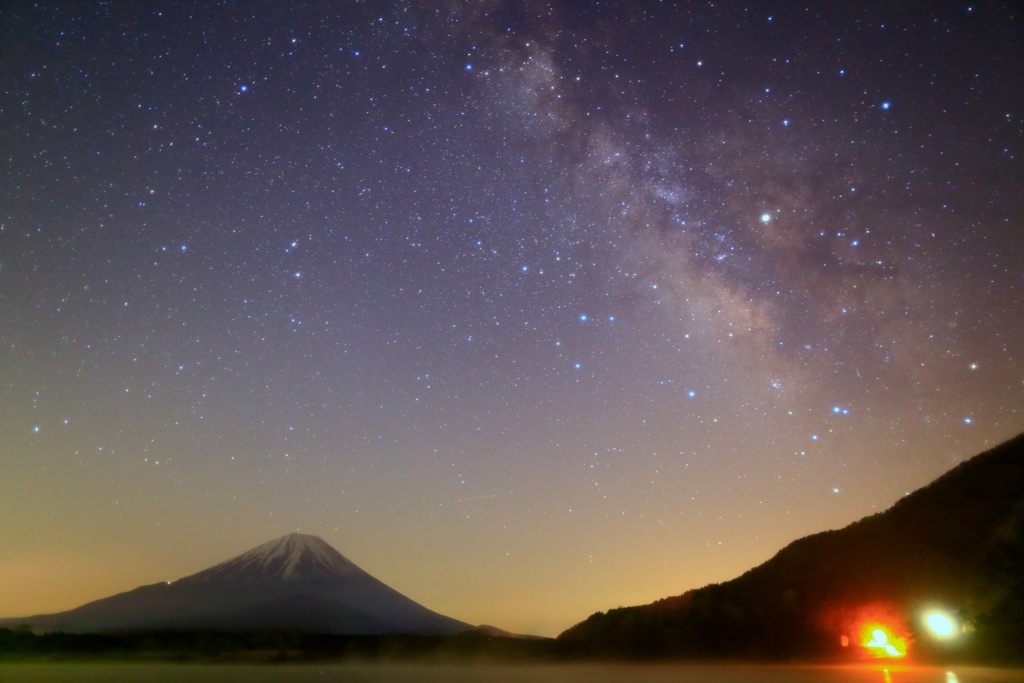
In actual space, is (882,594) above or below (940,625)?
above

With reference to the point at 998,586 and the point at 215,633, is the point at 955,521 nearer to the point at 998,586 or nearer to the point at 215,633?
the point at 998,586

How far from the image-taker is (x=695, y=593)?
7769 cm

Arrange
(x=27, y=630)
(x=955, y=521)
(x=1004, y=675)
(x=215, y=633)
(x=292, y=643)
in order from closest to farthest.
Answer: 1. (x=1004, y=675)
2. (x=955, y=521)
3. (x=27, y=630)
4. (x=292, y=643)
5. (x=215, y=633)

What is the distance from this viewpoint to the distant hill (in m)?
42.2

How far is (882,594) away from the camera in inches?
2247

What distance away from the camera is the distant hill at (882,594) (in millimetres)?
42188

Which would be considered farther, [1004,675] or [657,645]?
[657,645]

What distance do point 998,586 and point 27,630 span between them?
3315 inches

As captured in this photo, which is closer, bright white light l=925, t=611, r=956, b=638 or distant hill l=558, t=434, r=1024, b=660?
bright white light l=925, t=611, r=956, b=638

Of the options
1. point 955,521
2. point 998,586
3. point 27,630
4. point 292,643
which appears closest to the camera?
point 998,586

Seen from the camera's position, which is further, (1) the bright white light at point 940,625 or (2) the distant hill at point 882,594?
(2) the distant hill at point 882,594

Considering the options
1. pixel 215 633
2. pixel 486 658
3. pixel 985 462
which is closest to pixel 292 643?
pixel 215 633

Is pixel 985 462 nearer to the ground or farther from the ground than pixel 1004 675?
farther from the ground

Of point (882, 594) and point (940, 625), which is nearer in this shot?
point (940, 625)
